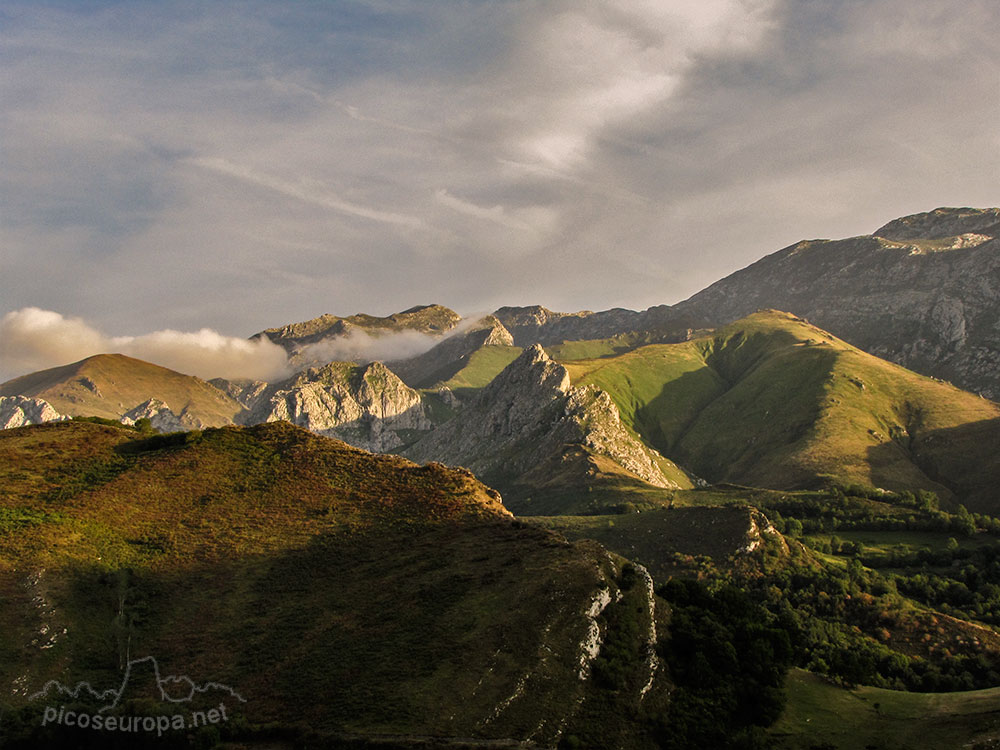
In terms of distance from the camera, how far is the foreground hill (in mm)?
61969

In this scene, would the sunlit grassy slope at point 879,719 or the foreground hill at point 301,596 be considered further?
the sunlit grassy slope at point 879,719

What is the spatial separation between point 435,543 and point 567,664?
29693 millimetres

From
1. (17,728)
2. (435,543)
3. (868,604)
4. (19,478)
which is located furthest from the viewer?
(868,604)

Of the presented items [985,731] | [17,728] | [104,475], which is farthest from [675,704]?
[104,475]

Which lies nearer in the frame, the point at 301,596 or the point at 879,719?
the point at 879,719

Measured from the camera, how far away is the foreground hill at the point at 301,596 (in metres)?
62.0

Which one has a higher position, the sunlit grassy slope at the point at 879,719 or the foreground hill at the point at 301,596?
the foreground hill at the point at 301,596

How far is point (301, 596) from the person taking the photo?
269 ft

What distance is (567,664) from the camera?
65500mm

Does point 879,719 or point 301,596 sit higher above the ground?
point 301,596

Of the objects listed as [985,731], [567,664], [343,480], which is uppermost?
[343,480]

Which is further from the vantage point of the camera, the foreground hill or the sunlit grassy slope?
the sunlit grassy slope

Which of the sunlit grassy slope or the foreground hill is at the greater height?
the foreground hill

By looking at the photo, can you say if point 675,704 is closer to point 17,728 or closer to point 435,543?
point 435,543
